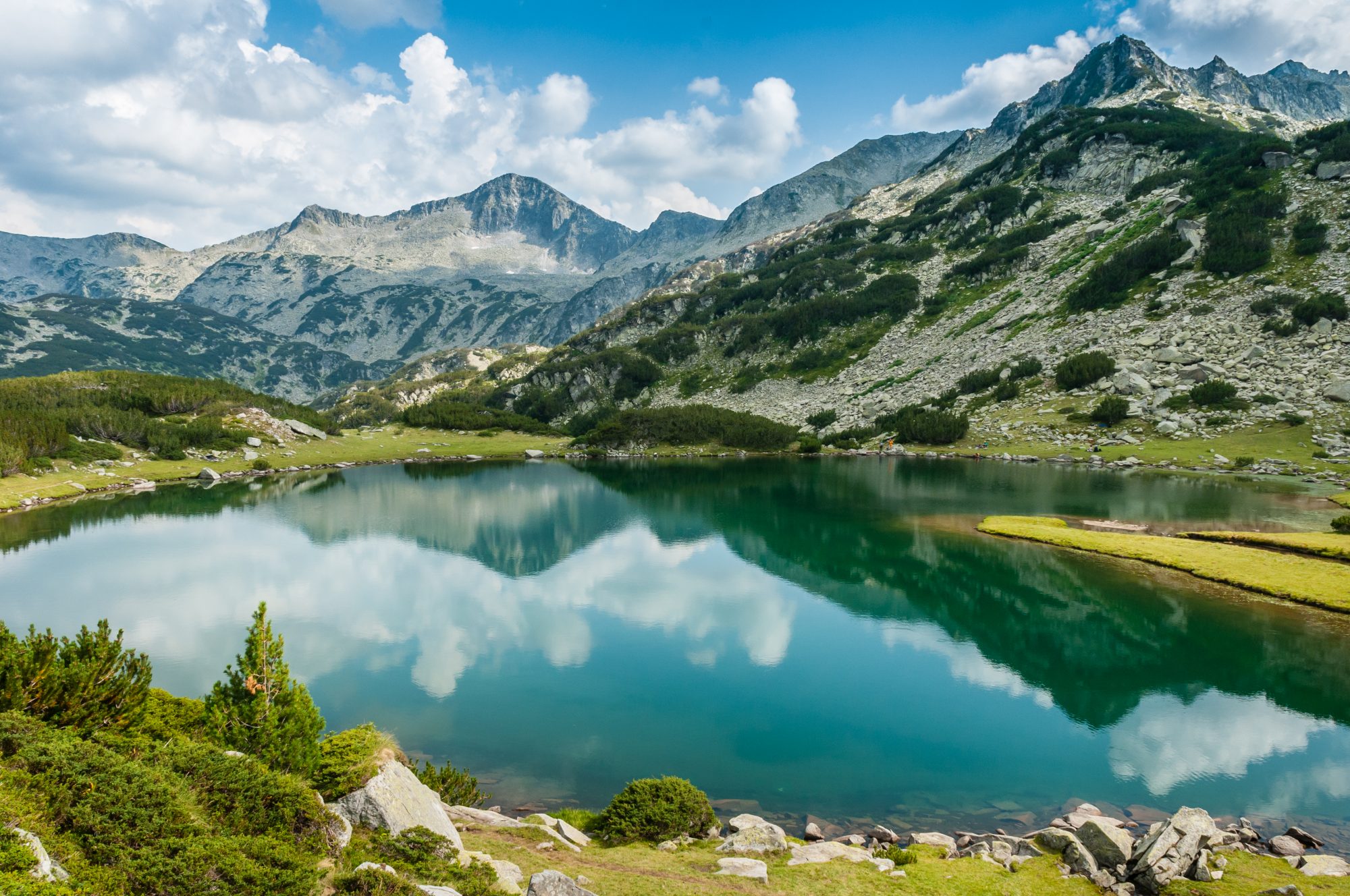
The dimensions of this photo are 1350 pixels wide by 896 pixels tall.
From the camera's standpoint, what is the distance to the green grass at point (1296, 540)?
106ft

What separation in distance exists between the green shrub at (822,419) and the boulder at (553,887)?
9917 cm

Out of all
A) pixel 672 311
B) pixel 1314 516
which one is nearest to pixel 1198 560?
pixel 1314 516

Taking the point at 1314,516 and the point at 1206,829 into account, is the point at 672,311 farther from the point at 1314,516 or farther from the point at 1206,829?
the point at 1206,829

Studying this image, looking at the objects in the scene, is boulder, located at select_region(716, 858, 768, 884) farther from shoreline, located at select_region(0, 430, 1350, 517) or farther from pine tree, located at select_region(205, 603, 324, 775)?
shoreline, located at select_region(0, 430, 1350, 517)

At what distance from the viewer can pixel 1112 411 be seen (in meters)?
77.6

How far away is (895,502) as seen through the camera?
55000 mm

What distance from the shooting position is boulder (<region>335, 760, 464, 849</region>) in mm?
10375

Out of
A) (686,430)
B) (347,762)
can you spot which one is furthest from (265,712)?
(686,430)

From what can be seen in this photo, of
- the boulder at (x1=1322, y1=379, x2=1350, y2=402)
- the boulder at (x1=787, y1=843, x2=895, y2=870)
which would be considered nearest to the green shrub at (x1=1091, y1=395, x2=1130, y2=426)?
the boulder at (x1=1322, y1=379, x2=1350, y2=402)

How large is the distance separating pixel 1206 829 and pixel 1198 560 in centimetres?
2861

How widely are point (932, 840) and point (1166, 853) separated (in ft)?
13.4

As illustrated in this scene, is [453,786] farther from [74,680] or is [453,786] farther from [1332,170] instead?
[1332,170]

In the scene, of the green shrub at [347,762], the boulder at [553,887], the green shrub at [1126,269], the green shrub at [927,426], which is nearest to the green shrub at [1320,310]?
the green shrub at [1126,269]

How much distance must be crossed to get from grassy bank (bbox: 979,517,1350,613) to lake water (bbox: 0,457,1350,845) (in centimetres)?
147
